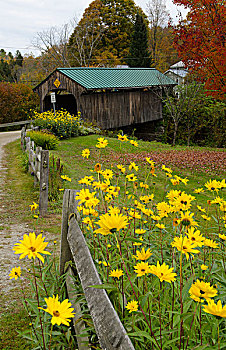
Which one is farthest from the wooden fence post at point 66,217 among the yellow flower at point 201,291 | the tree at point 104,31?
the tree at point 104,31

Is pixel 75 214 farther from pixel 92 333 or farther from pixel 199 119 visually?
pixel 199 119

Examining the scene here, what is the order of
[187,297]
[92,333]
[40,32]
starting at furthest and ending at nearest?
[40,32] < [92,333] < [187,297]

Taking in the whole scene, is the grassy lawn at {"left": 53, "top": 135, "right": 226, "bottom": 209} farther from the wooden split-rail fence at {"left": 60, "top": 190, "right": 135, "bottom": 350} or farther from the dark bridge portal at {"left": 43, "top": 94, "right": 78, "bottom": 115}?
the dark bridge portal at {"left": 43, "top": 94, "right": 78, "bottom": 115}

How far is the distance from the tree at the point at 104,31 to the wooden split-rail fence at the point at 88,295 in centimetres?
3383

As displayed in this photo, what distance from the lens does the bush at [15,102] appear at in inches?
877

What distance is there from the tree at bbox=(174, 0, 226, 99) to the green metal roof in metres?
6.21

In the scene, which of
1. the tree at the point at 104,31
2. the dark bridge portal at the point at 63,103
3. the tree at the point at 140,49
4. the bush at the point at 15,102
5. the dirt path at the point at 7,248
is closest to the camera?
the dirt path at the point at 7,248

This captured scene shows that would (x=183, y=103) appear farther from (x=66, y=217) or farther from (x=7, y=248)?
(x=66, y=217)

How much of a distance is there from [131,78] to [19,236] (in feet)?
54.3

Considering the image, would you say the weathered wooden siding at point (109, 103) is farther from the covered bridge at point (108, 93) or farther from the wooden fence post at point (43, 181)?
the wooden fence post at point (43, 181)

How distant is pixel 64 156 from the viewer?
10773mm

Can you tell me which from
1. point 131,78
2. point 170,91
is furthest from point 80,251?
point 170,91

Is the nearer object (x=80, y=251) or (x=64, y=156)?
(x=80, y=251)

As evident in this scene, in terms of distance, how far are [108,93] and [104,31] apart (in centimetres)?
2164
